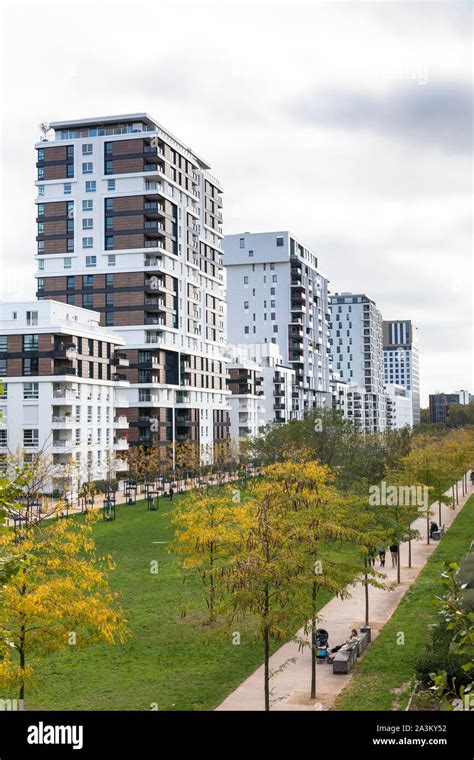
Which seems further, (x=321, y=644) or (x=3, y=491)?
(x=321, y=644)

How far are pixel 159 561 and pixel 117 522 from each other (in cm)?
1533

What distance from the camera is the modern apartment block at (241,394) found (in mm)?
111875

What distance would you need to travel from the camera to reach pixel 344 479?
42.9 metres

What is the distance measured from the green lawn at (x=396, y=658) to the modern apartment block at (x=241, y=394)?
76.6 m

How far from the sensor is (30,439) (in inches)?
2628

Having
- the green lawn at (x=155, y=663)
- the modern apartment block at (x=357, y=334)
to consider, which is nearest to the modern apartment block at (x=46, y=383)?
the green lawn at (x=155, y=663)

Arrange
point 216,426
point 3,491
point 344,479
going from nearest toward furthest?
point 3,491, point 344,479, point 216,426

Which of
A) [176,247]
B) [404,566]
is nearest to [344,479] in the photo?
[404,566]

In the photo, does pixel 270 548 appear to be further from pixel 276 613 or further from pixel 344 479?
pixel 344 479

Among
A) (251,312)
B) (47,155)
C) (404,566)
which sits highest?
(47,155)

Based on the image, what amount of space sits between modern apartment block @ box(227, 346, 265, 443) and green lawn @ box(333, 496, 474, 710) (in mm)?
76583

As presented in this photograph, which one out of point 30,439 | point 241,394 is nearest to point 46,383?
point 30,439

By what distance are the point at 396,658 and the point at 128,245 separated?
7063cm

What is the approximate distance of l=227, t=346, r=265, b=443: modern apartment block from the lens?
11188cm
